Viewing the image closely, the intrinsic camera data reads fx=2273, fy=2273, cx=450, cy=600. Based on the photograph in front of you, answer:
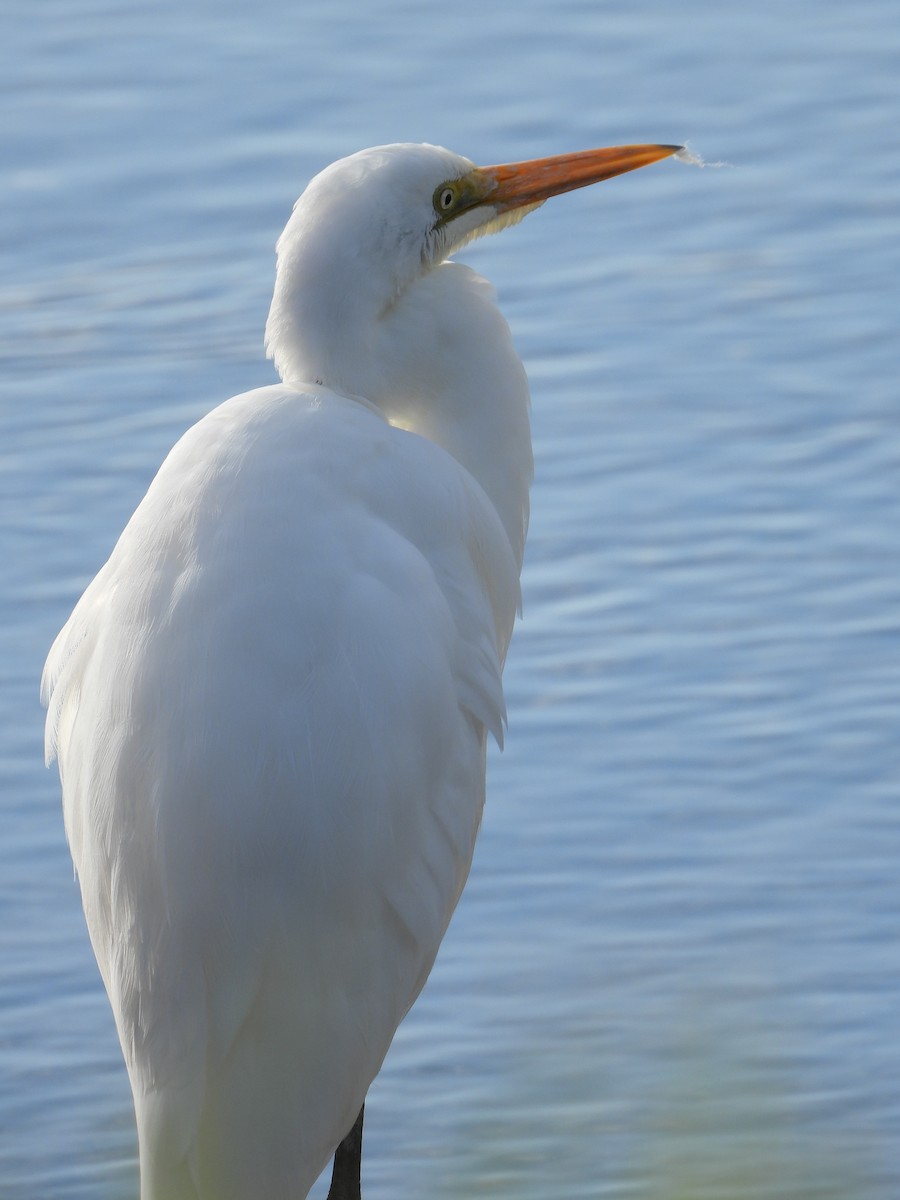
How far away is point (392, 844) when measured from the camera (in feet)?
8.52

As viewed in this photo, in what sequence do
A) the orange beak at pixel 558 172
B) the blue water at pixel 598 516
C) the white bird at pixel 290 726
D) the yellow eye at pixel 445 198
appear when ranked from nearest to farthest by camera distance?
the white bird at pixel 290 726
the yellow eye at pixel 445 198
the orange beak at pixel 558 172
the blue water at pixel 598 516

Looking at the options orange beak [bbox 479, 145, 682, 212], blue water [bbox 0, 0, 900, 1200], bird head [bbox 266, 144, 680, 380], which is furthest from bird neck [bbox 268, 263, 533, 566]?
blue water [bbox 0, 0, 900, 1200]

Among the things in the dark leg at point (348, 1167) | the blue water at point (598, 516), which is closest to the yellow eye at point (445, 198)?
the blue water at point (598, 516)

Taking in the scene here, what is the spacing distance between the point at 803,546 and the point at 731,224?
1.77m

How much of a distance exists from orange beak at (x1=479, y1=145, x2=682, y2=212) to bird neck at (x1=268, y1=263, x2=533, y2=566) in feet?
0.49

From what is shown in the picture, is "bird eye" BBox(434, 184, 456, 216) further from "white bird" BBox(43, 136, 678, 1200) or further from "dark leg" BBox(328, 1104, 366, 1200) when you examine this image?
"dark leg" BBox(328, 1104, 366, 1200)

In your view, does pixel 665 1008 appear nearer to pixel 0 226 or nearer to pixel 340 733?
pixel 340 733

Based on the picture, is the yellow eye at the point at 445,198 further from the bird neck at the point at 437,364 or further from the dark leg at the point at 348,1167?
the dark leg at the point at 348,1167

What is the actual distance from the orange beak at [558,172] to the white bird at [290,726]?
0.63ft

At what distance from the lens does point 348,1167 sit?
3.08 m

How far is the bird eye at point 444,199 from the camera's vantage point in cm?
305

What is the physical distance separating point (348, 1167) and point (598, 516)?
2414 millimetres

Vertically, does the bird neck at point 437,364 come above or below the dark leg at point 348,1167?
above

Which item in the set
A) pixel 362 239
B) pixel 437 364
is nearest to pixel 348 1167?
pixel 437 364
